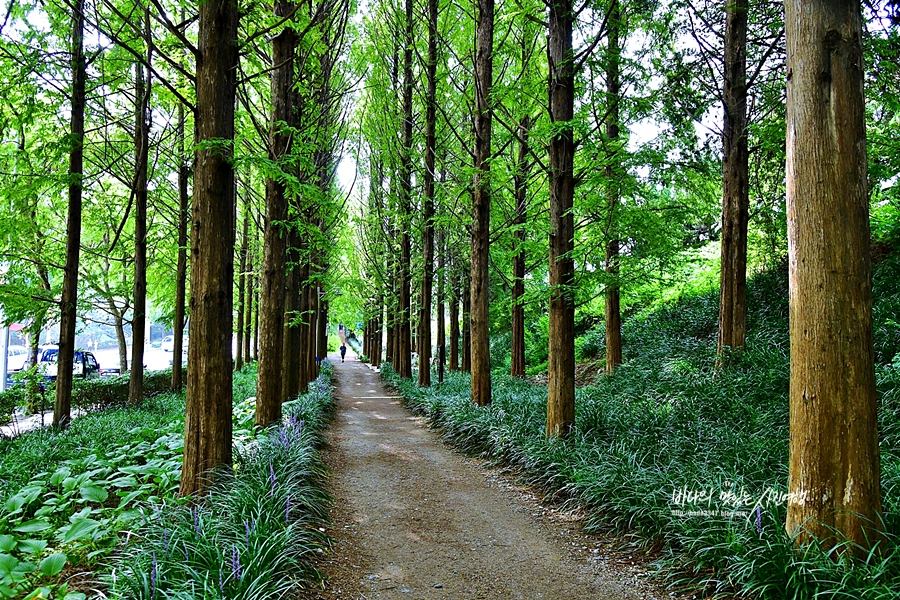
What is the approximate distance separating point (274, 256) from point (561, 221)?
14.6 ft

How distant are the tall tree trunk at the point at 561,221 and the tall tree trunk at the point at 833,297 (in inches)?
134

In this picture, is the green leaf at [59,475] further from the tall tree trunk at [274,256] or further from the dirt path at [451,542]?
the tall tree trunk at [274,256]

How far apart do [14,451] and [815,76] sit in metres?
9.45

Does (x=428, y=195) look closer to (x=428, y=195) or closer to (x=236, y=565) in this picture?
(x=428, y=195)

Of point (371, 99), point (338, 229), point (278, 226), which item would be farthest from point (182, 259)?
point (338, 229)

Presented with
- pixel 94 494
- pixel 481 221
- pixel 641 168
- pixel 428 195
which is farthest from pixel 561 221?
pixel 428 195

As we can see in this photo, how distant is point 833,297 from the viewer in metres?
2.87

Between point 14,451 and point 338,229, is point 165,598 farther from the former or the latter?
point 338,229

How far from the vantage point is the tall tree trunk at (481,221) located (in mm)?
9141

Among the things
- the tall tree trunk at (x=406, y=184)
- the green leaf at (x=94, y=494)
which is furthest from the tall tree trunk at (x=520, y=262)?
the green leaf at (x=94, y=494)

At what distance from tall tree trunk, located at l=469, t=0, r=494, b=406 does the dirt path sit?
2.35 metres

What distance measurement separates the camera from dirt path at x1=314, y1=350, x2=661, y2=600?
3367mm

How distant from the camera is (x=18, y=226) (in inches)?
377

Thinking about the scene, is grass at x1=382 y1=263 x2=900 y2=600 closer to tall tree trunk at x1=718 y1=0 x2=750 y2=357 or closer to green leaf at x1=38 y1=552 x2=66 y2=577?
tall tree trunk at x1=718 y1=0 x2=750 y2=357
